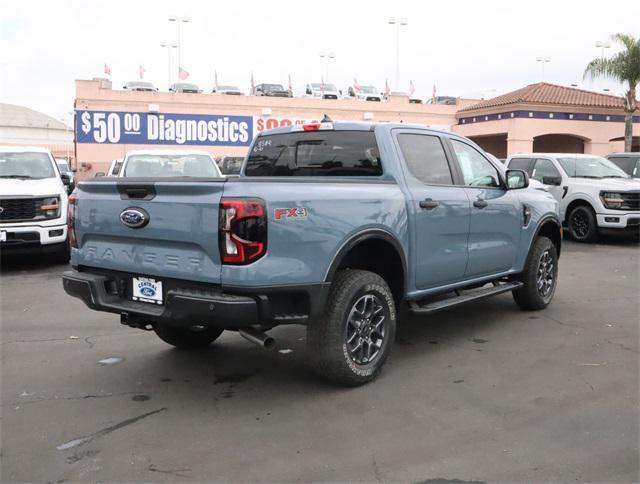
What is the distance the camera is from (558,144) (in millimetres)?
33250

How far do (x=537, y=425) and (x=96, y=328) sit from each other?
429cm

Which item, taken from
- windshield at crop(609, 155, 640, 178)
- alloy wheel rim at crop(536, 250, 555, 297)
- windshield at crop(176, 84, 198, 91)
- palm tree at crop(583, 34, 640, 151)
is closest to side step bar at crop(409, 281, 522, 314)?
alloy wheel rim at crop(536, 250, 555, 297)

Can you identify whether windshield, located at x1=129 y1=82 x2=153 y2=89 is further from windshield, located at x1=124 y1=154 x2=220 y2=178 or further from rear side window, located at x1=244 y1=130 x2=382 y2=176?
rear side window, located at x1=244 y1=130 x2=382 y2=176

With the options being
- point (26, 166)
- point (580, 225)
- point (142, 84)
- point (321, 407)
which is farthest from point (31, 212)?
point (142, 84)

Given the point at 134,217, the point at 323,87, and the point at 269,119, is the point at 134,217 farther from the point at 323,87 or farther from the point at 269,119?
the point at 323,87

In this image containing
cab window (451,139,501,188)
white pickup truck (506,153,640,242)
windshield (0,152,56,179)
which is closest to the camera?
cab window (451,139,501,188)

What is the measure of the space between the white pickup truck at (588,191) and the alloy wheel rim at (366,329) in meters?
9.10

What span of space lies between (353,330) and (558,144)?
105 feet

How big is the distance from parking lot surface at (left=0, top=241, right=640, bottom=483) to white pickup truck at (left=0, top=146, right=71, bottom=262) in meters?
3.29

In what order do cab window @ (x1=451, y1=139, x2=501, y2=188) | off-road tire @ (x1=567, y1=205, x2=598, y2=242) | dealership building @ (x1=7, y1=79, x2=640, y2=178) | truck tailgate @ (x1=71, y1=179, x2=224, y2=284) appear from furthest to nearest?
dealership building @ (x1=7, y1=79, x2=640, y2=178) < off-road tire @ (x1=567, y1=205, x2=598, y2=242) < cab window @ (x1=451, y1=139, x2=501, y2=188) < truck tailgate @ (x1=71, y1=179, x2=224, y2=284)

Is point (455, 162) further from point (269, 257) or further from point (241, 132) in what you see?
point (241, 132)

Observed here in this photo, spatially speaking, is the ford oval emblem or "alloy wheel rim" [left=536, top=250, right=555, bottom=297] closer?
the ford oval emblem

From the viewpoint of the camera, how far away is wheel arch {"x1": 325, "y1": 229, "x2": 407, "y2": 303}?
4.34 metres

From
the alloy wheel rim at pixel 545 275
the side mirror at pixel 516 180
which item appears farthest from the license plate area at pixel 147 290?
the alloy wheel rim at pixel 545 275
